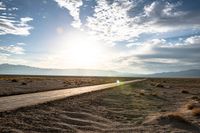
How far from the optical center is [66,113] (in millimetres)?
15086

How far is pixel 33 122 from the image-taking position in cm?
1189

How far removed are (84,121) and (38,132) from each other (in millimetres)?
3693

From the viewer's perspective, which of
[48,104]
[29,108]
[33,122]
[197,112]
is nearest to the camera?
[33,122]

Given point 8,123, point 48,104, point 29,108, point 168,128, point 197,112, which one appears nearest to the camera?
point 8,123

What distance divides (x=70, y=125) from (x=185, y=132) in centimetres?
567

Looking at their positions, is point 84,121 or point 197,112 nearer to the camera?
point 84,121

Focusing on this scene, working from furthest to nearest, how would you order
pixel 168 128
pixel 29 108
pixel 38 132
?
1. pixel 29 108
2. pixel 168 128
3. pixel 38 132

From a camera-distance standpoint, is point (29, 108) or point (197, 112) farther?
point (197, 112)

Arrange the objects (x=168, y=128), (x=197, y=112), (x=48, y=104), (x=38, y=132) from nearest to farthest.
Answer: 1. (x=38, y=132)
2. (x=168, y=128)
3. (x=197, y=112)
4. (x=48, y=104)

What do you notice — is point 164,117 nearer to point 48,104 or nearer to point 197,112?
point 197,112

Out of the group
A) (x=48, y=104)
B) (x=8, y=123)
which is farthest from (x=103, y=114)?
(x=8, y=123)

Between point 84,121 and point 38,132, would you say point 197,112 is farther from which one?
point 38,132

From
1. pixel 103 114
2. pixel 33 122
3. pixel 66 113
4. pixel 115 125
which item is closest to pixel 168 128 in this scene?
pixel 115 125

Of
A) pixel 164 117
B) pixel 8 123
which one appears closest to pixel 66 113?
pixel 8 123
